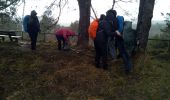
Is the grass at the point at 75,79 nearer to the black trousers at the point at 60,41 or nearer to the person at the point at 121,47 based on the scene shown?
the person at the point at 121,47

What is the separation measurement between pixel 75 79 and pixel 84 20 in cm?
509

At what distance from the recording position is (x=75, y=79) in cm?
1158

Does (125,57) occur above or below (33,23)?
below

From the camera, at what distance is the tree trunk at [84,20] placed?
52.6ft

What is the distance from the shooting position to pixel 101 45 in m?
11.8

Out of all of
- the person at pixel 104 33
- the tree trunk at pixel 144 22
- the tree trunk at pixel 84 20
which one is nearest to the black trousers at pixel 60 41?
the tree trunk at pixel 84 20

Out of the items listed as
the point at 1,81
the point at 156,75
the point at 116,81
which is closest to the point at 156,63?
the point at 156,75

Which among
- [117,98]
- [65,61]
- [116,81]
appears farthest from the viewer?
[65,61]

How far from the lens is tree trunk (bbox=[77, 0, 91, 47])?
16.0m

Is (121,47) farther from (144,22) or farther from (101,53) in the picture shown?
(144,22)

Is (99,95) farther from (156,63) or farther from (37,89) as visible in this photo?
(156,63)

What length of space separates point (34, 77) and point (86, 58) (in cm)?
232

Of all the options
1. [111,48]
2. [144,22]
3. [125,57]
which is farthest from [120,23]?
[144,22]

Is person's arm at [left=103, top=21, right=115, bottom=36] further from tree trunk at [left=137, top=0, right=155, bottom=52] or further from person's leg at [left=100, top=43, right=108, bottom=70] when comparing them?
tree trunk at [left=137, top=0, right=155, bottom=52]
